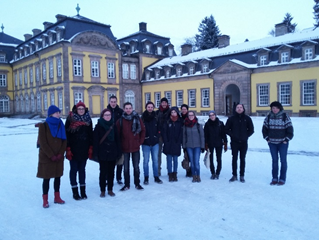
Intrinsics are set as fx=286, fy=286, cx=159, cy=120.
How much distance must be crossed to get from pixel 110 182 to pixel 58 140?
4.61 feet

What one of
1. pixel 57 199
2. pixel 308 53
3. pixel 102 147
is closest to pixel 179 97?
pixel 308 53

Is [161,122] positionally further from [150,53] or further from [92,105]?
[150,53]

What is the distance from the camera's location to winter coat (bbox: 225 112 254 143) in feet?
21.6

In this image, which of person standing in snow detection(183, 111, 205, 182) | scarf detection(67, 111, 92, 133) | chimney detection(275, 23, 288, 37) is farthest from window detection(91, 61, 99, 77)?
scarf detection(67, 111, 92, 133)

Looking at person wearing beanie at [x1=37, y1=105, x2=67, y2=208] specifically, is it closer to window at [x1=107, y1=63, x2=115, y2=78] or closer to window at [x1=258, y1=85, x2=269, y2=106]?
→ window at [x1=258, y1=85, x2=269, y2=106]

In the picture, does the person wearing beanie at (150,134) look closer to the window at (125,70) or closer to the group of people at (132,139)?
the group of people at (132,139)

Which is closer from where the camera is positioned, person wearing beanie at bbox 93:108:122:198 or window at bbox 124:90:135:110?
person wearing beanie at bbox 93:108:122:198

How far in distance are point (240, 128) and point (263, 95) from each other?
2341 centimetres

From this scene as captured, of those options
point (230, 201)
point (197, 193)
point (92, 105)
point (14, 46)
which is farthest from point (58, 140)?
point (14, 46)

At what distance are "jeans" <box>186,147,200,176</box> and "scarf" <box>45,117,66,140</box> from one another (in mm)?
2938

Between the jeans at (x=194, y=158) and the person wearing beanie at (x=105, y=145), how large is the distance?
185 centimetres

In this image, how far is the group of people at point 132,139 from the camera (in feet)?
16.9

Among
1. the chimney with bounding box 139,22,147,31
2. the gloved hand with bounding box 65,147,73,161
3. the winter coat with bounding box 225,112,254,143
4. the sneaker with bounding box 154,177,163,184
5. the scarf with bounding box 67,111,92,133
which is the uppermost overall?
the chimney with bounding box 139,22,147,31

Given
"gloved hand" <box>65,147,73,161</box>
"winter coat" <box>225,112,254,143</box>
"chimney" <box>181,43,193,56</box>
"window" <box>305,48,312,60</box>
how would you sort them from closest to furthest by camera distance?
"gloved hand" <box>65,147,73,161</box> → "winter coat" <box>225,112,254,143</box> → "window" <box>305,48,312,60</box> → "chimney" <box>181,43,193,56</box>
